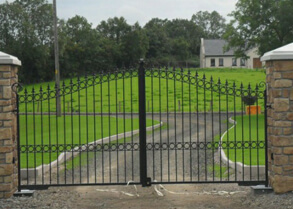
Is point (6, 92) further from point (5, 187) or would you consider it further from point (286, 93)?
point (286, 93)

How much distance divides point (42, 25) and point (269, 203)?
41707mm

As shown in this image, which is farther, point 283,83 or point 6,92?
point 6,92

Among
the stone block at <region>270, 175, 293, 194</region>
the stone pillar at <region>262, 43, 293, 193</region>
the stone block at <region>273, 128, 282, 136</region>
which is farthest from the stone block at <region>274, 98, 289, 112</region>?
the stone block at <region>270, 175, 293, 194</region>

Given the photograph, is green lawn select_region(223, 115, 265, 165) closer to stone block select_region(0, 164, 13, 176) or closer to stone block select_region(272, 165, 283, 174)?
stone block select_region(272, 165, 283, 174)

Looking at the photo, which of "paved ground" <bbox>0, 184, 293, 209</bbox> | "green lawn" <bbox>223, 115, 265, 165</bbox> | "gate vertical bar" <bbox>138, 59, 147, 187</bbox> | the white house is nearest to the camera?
"paved ground" <bbox>0, 184, 293, 209</bbox>

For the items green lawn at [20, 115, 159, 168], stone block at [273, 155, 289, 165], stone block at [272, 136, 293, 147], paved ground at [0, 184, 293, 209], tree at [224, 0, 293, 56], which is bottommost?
paved ground at [0, 184, 293, 209]

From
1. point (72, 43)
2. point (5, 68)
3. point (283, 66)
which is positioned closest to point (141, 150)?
point (5, 68)

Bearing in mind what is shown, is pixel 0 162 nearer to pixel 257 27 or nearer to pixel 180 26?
pixel 257 27

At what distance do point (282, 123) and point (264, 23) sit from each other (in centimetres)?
1694

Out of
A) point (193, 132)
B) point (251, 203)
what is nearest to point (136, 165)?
point (251, 203)

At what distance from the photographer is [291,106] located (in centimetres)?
837

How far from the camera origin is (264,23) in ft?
79.4

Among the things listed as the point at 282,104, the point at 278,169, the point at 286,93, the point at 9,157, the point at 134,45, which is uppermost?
the point at 134,45

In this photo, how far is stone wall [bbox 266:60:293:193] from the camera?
8.31 meters
